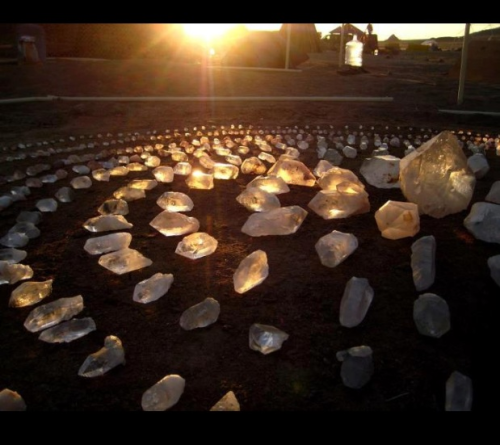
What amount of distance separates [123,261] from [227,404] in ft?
2.98

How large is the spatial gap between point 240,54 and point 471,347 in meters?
12.0

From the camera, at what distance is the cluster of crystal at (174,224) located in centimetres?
211

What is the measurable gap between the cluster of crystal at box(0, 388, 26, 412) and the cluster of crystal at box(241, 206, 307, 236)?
1.19 m

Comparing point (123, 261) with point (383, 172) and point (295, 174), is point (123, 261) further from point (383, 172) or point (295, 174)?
point (383, 172)

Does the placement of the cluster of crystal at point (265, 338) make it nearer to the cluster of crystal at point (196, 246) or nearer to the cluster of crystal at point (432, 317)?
the cluster of crystal at point (432, 317)

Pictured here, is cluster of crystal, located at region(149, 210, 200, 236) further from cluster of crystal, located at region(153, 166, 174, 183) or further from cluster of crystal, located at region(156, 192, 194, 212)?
cluster of crystal, located at region(153, 166, 174, 183)

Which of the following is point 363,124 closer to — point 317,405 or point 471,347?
point 471,347

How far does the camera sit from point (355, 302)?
1.46 metres

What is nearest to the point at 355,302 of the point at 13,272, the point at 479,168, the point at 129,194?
the point at 13,272

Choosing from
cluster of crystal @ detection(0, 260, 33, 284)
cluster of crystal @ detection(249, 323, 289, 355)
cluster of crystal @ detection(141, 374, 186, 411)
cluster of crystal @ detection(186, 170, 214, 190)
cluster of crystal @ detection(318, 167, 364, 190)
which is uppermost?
cluster of crystal @ detection(318, 167, 364, 190)

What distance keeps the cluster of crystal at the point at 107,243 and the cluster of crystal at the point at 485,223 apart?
161cm

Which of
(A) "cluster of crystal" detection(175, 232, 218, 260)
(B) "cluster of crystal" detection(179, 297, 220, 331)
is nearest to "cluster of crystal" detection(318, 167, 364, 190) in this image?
(A) "cluster of crystal" detection(175, 232, 218, 260)

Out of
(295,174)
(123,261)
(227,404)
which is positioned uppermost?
(295,174)

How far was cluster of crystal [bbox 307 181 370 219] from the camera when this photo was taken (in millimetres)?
2207
